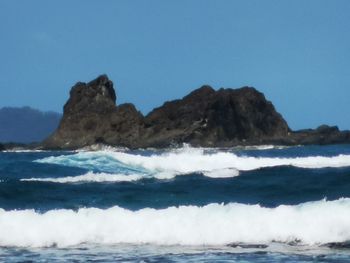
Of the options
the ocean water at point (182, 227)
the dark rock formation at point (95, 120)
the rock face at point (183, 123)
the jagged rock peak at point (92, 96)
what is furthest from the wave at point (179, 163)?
the jagged rock peak at point (92, 96)

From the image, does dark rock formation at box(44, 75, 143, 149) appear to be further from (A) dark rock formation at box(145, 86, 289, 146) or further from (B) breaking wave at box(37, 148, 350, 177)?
(B) breaking wave at box(37, 148, 350, 177)

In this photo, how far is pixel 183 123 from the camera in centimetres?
8762

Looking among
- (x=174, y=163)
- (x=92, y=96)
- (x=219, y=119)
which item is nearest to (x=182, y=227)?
(x=174, y=163)

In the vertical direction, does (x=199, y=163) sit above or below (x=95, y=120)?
below

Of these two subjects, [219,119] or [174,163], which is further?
[219,119]

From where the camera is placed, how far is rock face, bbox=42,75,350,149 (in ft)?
277

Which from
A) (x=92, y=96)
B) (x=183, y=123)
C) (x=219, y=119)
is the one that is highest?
(x=92, y=96)

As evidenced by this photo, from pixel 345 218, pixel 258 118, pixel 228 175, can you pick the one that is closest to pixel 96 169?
pixel 228 175

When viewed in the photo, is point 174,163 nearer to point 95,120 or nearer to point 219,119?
point 219,119

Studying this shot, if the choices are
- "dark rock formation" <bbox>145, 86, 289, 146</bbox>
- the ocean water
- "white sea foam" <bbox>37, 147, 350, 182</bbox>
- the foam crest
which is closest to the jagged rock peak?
"dark rock formation" <bbox>145, 86, 289, 146</bbox>

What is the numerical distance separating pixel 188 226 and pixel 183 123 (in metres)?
75.3

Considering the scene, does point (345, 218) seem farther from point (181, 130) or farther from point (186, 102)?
point (186, 102)

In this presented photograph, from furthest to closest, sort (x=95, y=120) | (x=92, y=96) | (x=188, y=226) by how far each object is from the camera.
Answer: (x=92, y=96) → (x=95, y=120) → (x=188, y=226)

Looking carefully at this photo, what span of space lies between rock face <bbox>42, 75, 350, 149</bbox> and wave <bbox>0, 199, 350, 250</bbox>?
68456 millimetres
